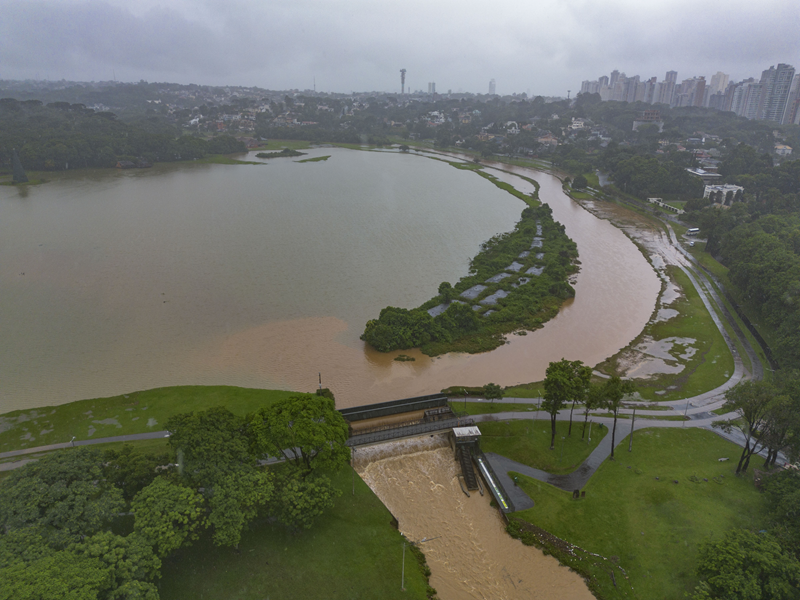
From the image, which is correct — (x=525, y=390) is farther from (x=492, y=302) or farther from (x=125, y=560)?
(x=125, y=560)

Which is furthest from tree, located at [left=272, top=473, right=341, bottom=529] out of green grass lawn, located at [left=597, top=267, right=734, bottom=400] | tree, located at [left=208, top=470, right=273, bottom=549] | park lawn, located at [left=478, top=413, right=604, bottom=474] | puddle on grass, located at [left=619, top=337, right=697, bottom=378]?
puddle on grass, located at [left=619, top=337, right=697, bottom=378]

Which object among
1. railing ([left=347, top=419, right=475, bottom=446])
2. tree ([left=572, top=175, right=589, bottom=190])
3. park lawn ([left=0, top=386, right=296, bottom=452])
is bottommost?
park lawn ([left=0, top=386, right=296, bottom=452])

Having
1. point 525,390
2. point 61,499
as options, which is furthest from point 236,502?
point 525,390

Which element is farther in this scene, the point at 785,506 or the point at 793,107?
the point at 793,107

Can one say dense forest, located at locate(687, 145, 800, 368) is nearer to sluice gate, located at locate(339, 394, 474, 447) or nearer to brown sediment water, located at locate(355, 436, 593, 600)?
sluice gate, located at locate(339, 394, 474, 447)

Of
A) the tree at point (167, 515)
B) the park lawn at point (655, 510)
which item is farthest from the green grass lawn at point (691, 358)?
the tree at point (167, 515)

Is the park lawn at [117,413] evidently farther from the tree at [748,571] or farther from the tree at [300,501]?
the tree at [748,571]

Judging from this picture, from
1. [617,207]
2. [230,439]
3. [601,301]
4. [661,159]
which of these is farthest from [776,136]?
[230,439]
